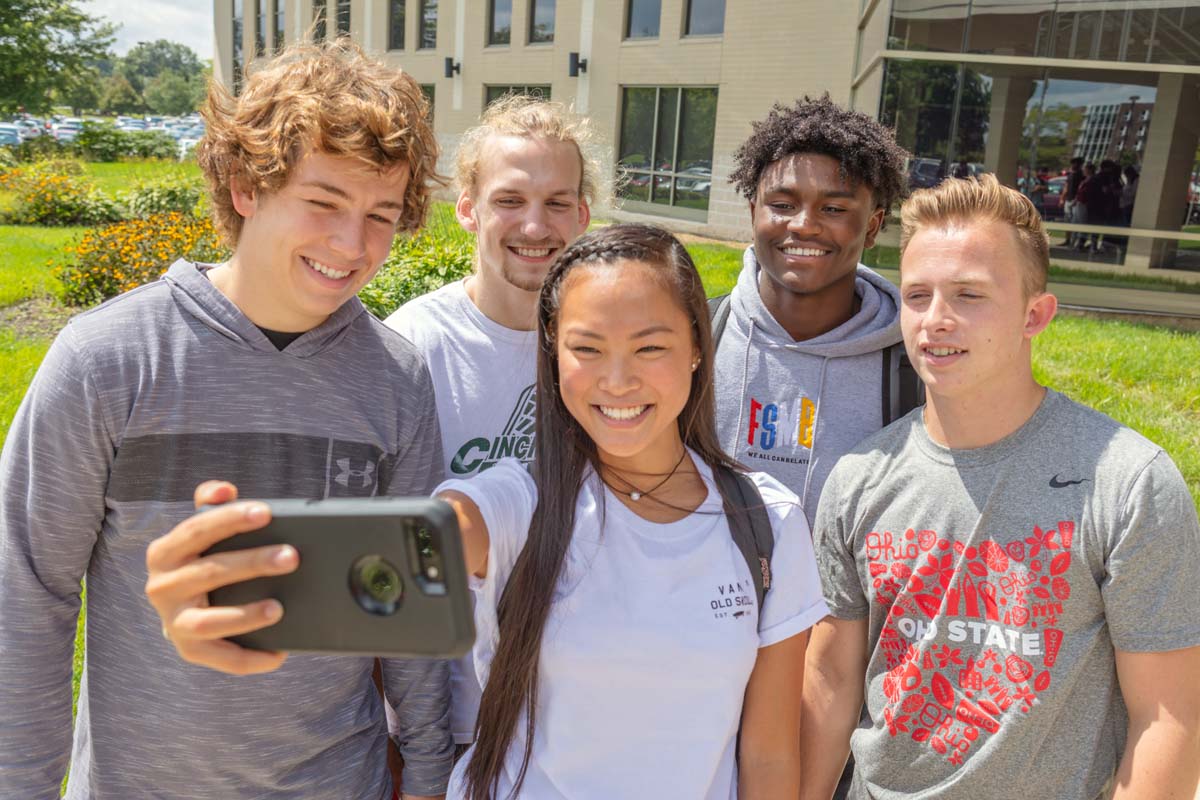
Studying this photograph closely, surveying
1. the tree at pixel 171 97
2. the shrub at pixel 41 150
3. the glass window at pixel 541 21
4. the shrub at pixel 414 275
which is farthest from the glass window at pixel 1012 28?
the tree at pixel 171 97

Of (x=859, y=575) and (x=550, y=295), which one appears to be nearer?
(x=550, y=295)

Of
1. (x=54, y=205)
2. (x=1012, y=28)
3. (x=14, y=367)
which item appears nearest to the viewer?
(x=14, y=367)

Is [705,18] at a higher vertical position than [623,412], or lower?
higher

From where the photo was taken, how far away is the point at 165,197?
14.2 m

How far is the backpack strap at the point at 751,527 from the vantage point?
74.9 inches

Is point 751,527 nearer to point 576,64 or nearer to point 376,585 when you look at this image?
point 376,585

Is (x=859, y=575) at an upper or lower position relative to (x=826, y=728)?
upper

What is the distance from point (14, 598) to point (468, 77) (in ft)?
80.1

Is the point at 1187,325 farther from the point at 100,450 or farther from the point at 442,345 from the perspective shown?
the point at 100,450

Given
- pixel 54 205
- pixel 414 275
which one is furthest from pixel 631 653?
pixel 54 205

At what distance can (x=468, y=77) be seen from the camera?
80.3ft

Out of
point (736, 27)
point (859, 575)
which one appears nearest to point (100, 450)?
point (859, 575)

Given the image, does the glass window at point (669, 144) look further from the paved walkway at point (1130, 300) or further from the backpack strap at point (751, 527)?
the backpack strap at point (751, 527)

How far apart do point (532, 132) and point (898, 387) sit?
4.35 ft
